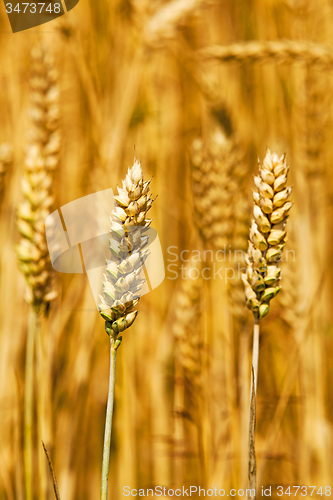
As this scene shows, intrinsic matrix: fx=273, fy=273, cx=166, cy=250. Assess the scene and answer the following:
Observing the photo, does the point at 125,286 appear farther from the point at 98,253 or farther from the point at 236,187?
the point at 236,187

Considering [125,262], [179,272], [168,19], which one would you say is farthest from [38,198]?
[168,19]

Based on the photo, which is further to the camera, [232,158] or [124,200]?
[232,158]

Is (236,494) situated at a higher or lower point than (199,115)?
lower

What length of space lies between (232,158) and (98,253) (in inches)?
12.4

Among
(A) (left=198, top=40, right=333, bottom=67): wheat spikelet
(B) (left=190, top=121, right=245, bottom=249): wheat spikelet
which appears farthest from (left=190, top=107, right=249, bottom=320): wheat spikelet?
(A) (left=198, top=40, right=333, bottom=67): wheat spikelet

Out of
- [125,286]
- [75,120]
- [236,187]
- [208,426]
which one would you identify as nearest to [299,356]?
[208,426]

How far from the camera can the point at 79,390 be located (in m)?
0.52

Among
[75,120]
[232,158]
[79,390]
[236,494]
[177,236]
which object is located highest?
[75,120]

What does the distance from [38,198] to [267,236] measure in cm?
32

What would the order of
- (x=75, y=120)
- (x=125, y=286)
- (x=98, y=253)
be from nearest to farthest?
(x=125, y=286) < (x=98, y=253) < (x=75, y=120)

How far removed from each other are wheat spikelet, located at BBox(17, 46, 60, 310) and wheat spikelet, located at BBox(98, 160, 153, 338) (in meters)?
→ 0.18

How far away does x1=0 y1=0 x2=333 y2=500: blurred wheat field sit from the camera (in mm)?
510

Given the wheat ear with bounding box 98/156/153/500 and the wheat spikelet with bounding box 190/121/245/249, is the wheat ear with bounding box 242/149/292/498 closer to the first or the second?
the wheat ear with bounding box 98/156/153/500

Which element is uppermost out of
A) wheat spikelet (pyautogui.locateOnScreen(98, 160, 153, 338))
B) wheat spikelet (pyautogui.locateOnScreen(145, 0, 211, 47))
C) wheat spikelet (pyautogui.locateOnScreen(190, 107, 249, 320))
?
wheat spikelet (pyautogui.locateOnScreen(145, 0, 211, 47))
